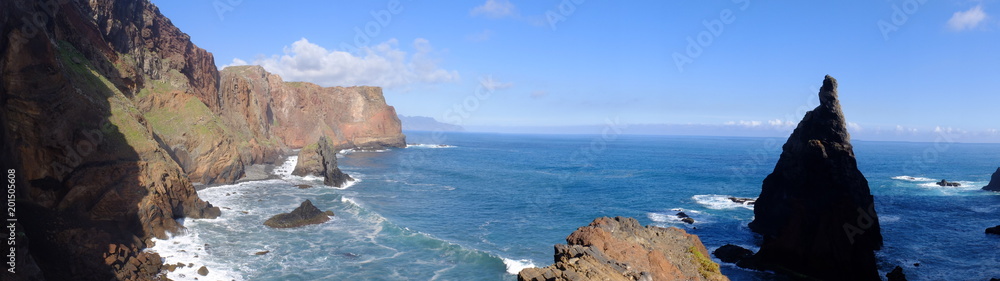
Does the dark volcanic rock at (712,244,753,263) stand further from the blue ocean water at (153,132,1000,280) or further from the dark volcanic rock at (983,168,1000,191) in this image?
the dark volcanic rock at (983,168,1000,191)

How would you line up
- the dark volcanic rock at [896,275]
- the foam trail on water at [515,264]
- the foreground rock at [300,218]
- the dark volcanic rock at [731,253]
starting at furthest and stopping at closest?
the foreground rock at [300,218], the dark volcanic rock at [731,253], the foam trail on water at [515,264], the dark volcanic rock at [896,275]

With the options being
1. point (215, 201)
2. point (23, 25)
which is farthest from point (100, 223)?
point (215, 201)

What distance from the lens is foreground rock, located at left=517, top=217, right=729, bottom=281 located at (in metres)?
15.5

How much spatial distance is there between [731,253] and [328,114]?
11791 centimetres

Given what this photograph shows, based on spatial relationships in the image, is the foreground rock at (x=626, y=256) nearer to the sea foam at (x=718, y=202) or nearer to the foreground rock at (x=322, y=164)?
the sea foam at (x=718, y=202)

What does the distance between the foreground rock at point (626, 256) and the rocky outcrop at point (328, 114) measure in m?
102

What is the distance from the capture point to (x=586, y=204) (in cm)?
5700

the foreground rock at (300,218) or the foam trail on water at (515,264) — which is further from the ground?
the foreground rock at (300,218)

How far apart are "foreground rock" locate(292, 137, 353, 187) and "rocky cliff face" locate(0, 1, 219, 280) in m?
22.4

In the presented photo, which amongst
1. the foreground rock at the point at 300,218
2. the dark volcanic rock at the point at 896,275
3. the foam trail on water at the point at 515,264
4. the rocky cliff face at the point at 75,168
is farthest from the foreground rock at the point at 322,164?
the dark volcanic rock at the point at 896,275

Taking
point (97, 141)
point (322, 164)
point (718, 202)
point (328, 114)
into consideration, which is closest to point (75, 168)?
point (97, 141)

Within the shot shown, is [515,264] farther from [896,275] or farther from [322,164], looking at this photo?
[322,164]

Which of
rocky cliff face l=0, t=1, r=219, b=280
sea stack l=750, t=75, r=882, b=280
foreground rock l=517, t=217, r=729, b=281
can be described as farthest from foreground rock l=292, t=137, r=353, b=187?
foreground rock l=517, t=217, r=729, b=281

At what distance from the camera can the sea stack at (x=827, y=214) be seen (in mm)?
30906
